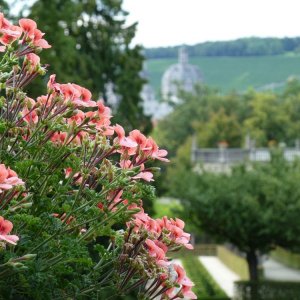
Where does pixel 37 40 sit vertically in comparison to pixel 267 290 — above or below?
below

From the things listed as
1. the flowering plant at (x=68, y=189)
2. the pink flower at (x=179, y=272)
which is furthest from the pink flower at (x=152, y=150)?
the pink flower at (x=179, y=272)

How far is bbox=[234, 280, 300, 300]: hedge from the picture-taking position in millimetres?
22969

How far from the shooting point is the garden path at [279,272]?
30078 millimetres

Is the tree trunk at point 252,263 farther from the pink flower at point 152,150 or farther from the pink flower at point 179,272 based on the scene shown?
the pink flower at point 152,150

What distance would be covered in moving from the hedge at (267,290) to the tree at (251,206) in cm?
114

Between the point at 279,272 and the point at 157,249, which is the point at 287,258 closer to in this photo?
the point at 279,272

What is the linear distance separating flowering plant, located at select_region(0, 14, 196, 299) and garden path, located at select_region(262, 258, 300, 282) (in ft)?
85.0

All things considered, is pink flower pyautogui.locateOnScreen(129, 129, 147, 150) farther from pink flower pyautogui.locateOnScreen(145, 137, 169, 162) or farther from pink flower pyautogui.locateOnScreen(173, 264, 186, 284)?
pink flower pyautogui.locateOnScreen(173, 264, 186, 284)

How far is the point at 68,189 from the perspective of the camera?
4055 millimetres

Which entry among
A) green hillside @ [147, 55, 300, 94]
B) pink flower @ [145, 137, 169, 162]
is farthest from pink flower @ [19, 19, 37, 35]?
green hillside @ [147, 55, 300, 94]

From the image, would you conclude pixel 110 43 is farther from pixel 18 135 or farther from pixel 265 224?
pixel 18 135

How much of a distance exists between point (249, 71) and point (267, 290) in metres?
150

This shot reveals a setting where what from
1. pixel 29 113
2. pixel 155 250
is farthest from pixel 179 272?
pixel 29 113

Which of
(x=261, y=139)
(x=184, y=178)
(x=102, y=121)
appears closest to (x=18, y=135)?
(x=102, y=121)
